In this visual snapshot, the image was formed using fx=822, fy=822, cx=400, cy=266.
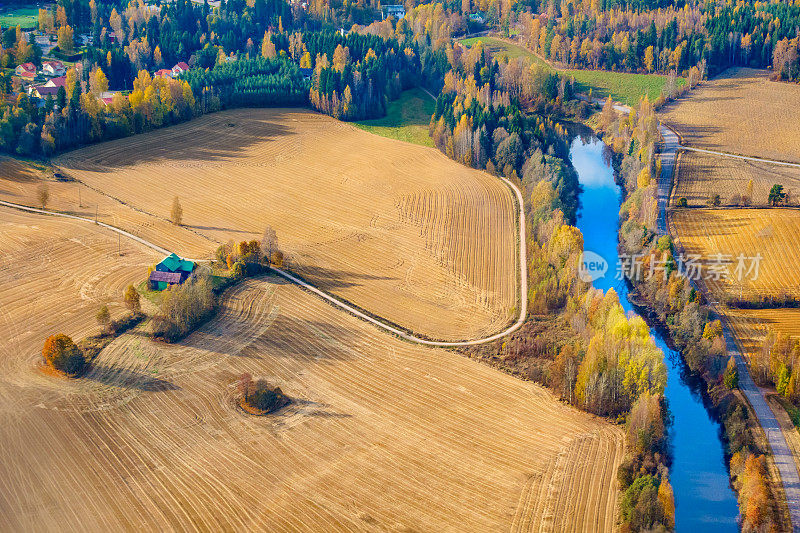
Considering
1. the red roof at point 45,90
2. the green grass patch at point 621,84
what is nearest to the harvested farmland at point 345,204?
the red roof at point 45,90

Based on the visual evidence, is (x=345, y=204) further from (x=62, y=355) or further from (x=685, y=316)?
(x=62, y=355)

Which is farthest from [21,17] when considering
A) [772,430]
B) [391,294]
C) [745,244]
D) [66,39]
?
[772,430]

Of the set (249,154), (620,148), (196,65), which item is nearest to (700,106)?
(620,148)

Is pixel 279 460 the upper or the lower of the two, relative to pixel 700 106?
lower

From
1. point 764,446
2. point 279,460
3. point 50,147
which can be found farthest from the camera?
point 50,147

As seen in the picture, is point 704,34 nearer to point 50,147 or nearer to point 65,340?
point 50,147

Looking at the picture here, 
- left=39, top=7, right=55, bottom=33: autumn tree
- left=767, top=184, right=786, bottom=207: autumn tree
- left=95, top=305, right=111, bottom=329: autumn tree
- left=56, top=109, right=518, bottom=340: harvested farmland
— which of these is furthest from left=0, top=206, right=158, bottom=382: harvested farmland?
left=39, top=7, right=55, bottom=33: autumn tree
